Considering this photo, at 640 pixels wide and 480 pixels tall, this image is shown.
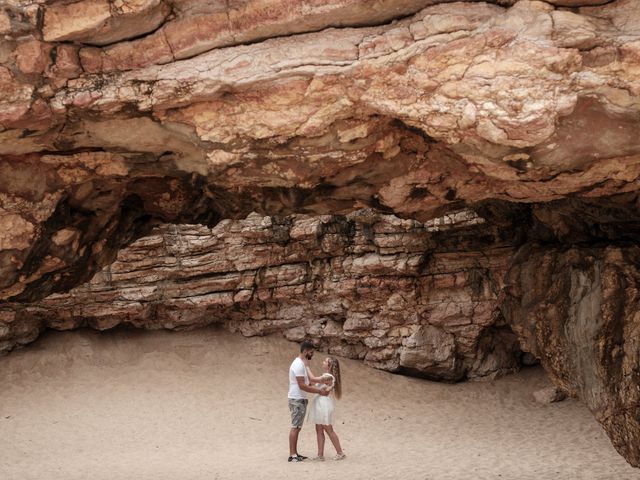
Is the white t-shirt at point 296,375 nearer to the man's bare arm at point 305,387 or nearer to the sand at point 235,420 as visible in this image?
the man's bare arm at point 305,387

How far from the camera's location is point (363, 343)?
17172 millimetres

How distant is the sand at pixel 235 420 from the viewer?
38.2 feet

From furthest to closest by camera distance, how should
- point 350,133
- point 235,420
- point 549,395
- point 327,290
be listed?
1. point 327,290
2. point 549,395
3. point 235,420
4. point 350,133

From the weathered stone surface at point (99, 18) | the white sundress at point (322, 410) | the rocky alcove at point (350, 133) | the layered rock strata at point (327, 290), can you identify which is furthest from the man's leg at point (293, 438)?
the weathered stone surface at point (99, 18)

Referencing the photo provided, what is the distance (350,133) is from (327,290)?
10613 mm

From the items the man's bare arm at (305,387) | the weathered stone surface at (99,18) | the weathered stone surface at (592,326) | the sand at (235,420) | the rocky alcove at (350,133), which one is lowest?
the sand at (235,420)

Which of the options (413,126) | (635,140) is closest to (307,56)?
(413,126)

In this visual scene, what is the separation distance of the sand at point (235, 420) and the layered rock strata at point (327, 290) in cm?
52

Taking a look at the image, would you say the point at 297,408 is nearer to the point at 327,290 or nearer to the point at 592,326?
the point at 592,326

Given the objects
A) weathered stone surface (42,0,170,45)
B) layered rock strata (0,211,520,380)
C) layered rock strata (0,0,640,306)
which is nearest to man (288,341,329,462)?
layered rock strata (0,0,640,306)

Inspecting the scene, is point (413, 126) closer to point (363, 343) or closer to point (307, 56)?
point (307, 56)

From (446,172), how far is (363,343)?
1032 cm

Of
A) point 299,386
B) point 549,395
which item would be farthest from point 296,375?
point 549,395

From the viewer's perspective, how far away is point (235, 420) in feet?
49.0
